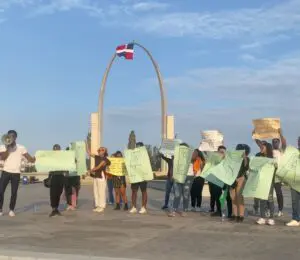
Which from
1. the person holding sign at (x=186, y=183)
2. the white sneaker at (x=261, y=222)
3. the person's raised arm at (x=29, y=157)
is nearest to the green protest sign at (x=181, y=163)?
the person holding sign at (x=186, y=183)

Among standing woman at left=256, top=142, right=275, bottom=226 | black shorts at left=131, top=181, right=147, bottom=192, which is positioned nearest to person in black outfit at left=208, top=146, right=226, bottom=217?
standing woman at left=256, top=142, right=275, bottom=226

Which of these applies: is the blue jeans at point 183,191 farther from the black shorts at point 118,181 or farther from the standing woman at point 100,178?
the standing woman at point 100,178

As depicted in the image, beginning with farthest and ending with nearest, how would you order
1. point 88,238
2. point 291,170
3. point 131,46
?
point 131,46, point 291,170, point 88,238

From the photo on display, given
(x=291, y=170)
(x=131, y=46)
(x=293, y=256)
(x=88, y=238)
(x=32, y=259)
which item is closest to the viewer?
(x=32, y=259)

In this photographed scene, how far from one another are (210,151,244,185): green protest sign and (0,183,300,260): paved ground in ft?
3.19

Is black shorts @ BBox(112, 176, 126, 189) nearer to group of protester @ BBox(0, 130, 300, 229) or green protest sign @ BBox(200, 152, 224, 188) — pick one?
group of protester @ BBox(0, 130, 300, 229)

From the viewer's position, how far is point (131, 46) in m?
44.2

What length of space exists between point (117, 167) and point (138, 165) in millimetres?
1070

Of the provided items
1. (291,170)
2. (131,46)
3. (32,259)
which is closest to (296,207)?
(291,170)

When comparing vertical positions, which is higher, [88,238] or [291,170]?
[291,170]

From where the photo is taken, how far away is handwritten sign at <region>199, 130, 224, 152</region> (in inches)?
572

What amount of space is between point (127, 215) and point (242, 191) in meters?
3.05

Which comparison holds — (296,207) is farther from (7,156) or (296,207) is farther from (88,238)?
(7,156)

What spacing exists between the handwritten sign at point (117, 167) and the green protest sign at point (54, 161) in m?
1.47
